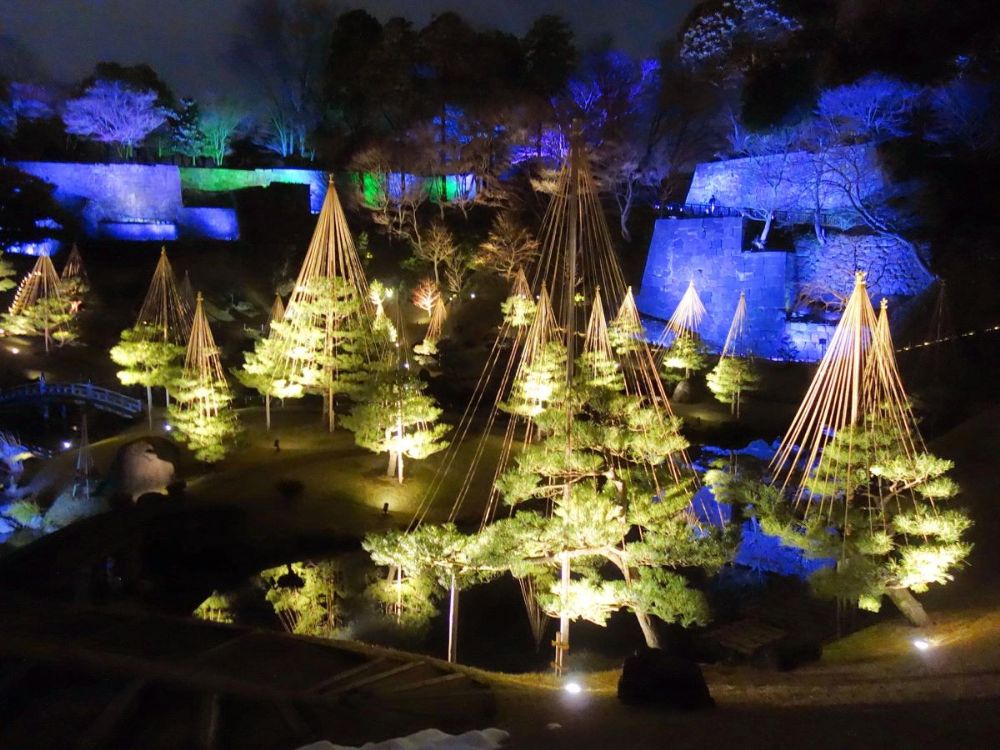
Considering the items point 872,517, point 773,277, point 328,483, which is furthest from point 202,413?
point 773,277

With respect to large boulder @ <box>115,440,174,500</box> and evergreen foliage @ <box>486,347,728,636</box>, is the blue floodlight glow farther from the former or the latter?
evergreen foliage @ <box>486,347,728,636</box>

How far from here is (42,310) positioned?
2309cm

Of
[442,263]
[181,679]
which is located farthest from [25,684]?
[442,263]

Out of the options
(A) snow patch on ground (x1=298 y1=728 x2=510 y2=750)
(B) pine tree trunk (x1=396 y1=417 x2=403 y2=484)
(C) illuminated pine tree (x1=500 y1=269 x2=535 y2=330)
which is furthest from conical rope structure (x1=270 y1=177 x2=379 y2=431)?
(A) snow patch on ground (x1=298 y1=728 x2=510 y2=750)

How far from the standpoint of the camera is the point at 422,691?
5.78 m

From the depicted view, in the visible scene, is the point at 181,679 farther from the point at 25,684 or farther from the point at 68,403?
the point at 68,403

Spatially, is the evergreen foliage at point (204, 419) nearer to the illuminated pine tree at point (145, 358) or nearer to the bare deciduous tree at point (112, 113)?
the illuminated pine tree at point (145, 358)

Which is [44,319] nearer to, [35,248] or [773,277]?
[35,248]

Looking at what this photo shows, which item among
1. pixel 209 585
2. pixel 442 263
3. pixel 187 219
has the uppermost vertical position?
pixel 187 219

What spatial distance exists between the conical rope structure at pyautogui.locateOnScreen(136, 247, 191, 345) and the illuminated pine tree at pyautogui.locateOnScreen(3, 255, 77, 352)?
→ 2.68 meters

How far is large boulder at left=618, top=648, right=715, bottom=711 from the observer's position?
593cm

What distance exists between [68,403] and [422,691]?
781 inches

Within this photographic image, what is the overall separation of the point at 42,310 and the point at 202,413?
1190 centimetres

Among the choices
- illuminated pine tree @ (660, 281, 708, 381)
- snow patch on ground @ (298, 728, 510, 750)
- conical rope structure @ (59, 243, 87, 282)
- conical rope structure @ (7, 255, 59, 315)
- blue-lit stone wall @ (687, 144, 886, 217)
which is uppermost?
blue-lit stone wall @ (687, 144, 886, 217)
